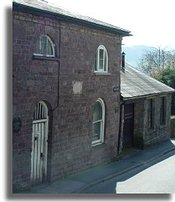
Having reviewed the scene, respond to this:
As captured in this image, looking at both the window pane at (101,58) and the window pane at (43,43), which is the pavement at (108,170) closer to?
the window pane at (101,58)

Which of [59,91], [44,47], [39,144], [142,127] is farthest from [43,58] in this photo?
[142,127]

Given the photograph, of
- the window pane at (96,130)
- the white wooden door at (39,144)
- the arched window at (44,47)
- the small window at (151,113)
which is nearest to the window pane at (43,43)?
the arched window at (44,47)

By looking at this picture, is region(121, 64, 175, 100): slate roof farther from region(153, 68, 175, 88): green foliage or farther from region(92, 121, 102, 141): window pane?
region(153, 68, 175, 88): green foliage

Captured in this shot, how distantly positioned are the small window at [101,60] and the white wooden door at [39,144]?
3.38 meters

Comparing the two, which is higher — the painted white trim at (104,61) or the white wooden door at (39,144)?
the painted white trim at (104,61)

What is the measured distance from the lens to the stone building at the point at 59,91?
10328mm

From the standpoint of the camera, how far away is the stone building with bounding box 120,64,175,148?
694 inches

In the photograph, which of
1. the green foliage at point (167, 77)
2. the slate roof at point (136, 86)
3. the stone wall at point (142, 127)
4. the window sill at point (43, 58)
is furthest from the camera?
the green foliage at point (167, 77)

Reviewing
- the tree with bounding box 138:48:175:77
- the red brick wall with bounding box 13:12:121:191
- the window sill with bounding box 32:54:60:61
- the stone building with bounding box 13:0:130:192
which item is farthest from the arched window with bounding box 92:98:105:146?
the tree with bounding box 138:48:175:77

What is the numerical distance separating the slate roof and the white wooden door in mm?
5414

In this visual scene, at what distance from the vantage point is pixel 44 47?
11227 mm

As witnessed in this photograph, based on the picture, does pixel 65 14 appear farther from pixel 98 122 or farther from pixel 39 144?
pixel 98 122

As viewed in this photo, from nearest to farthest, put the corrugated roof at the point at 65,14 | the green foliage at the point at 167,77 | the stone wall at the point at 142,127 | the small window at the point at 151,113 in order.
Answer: the corrugated roof at the point at 65,14, the stone wall at the point at 142,127, the small window at the point at 151,113, the green foliage at the point at 167,77

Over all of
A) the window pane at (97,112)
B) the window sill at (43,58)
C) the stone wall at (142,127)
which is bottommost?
the stone wall at (142,127)
